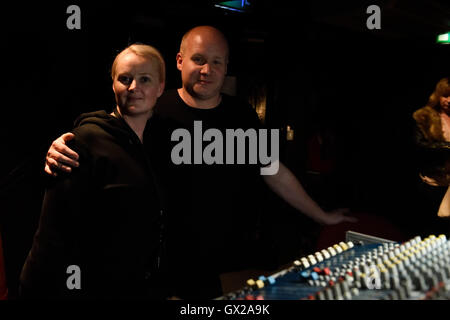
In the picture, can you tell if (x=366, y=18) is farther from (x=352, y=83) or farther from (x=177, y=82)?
(x=352, y=83)

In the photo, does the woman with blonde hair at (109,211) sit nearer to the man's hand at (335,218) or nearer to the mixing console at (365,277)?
the mixing console at (365,277)

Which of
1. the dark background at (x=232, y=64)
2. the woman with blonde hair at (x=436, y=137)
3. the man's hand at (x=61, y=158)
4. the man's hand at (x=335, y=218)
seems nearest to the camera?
the man's hand at (x=61, y=158)

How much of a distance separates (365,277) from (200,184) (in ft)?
3.36

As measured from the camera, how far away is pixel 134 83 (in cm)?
163

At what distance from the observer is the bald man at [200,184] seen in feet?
6.31

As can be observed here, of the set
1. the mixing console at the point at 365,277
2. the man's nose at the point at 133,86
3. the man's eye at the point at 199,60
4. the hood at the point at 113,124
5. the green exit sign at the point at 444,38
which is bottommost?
the mixing console at the point at 365,277

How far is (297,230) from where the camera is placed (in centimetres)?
498

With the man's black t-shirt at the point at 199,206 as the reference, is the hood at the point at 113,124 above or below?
above

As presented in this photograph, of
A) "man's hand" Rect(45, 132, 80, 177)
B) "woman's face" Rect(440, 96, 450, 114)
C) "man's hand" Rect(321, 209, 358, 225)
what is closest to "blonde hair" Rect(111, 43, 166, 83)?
"man's hand" Rect(45, 132, 80, 177)

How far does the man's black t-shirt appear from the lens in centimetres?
198

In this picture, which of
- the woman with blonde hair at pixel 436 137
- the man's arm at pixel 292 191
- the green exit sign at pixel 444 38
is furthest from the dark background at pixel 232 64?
the woman with blonde hair at pixel 436 137

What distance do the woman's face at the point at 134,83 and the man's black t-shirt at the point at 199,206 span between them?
0.82 ft

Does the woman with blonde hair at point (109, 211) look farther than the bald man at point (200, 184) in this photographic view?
No
